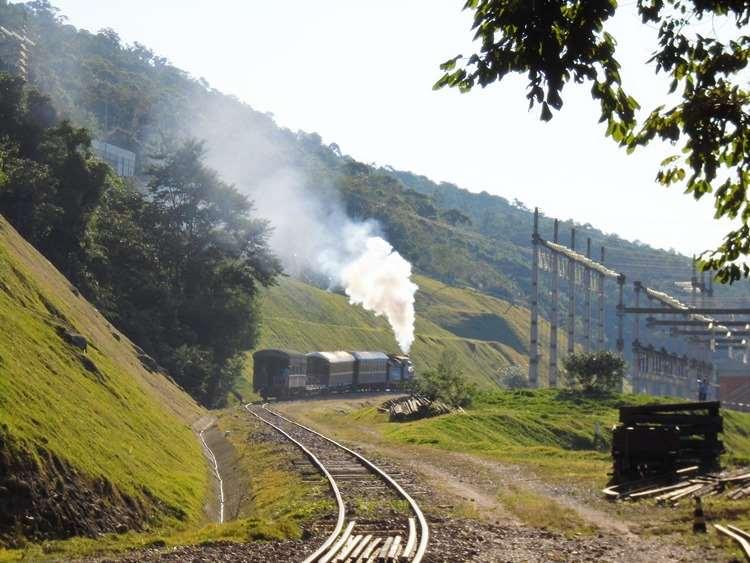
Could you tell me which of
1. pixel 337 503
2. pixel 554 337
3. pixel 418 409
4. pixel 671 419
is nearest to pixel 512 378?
pixel 554 337

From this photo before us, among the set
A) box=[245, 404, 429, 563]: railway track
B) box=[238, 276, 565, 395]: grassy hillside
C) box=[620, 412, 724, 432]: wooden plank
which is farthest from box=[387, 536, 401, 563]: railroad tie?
box=[238, 276, 565, 395]: grassy hillside

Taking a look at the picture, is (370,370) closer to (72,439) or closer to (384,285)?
(384,285)

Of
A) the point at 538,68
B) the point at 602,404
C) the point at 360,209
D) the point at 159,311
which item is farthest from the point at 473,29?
the point at 360,209

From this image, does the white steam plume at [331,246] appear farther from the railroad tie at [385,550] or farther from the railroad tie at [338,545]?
the railroad tie at [385,550]

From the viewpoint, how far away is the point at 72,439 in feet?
70.6

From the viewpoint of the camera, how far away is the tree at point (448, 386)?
191 feet

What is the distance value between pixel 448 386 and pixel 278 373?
65.0 ft

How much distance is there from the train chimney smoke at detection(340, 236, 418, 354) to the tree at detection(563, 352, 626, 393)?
2844 centimetres

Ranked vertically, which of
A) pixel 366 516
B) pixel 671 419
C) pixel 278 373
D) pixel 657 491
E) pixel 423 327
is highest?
pixel 423 327

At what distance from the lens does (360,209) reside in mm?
177875

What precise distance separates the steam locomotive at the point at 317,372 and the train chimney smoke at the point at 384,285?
629 centimetres

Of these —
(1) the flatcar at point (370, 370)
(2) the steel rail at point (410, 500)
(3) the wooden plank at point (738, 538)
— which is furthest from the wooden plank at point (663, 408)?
(1) the flatcar at point (370, 370)

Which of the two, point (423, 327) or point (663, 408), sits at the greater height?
point (423, 327)

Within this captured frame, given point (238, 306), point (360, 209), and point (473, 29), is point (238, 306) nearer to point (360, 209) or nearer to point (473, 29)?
point (473, 29)
